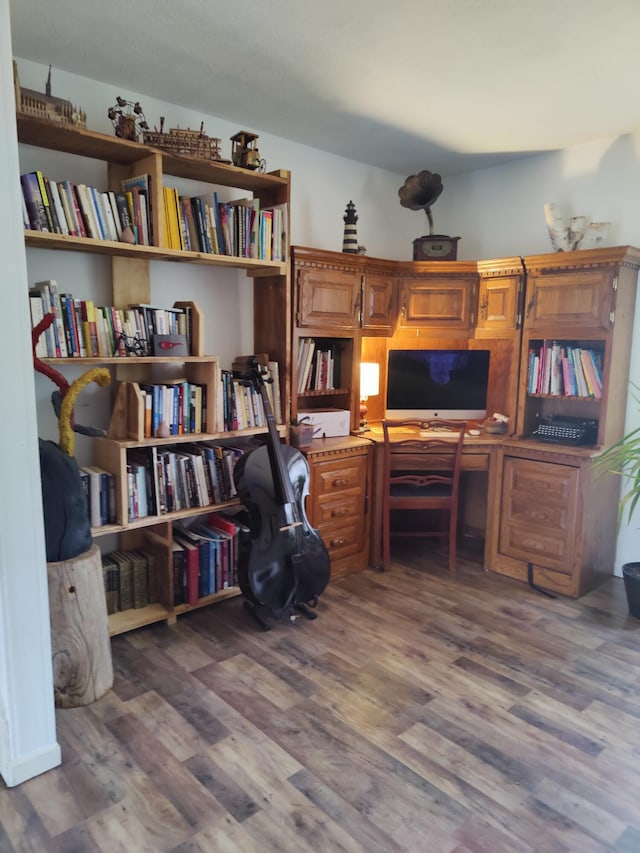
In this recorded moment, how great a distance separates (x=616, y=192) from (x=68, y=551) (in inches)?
131

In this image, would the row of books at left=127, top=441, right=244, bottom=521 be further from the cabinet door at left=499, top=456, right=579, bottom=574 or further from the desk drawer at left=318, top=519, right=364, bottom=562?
the cabinet door at left=499, top=456, right=579, bottom=574

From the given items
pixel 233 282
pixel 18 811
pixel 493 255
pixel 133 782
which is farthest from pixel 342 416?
pixel 18 811

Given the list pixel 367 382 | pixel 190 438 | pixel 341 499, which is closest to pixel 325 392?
pixel 367 382

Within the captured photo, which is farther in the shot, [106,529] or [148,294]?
[148,294]

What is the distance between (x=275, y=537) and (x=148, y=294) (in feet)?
4.30

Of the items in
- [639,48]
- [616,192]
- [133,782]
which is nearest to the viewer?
[133,782]

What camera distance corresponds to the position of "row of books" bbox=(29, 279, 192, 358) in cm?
226

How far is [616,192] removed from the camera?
323 cm

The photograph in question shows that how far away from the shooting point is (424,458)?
10.8ft

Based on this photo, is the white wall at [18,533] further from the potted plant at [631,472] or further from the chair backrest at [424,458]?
the potted plant at [631,472]

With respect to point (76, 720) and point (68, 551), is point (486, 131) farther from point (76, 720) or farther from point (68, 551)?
point (76, 720)

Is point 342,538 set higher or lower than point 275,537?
lower

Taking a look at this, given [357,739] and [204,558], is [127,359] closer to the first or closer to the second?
[204,558]

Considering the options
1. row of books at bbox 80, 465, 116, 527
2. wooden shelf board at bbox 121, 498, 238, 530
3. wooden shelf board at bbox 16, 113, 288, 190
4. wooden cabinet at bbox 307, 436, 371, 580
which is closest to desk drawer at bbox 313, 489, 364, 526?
wooden cabinet at bbox 307, 436, 371, 580
